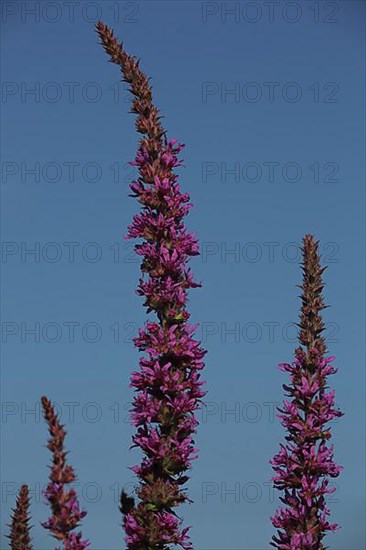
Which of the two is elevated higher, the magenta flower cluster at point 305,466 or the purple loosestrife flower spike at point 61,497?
the magenta flower cluster at point 305,466

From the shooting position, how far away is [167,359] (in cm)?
1491

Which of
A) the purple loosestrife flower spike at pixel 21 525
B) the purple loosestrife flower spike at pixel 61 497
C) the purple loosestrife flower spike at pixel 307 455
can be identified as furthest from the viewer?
the purple loosestrife flower spike at pixel 307 455

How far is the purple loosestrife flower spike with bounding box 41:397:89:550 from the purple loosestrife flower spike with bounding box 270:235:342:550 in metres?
11.6

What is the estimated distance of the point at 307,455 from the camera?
19359mm

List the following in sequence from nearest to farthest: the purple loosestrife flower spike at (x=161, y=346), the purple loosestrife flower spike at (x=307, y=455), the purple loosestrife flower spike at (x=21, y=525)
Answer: the purple loosestrife flower spike at (x=21, y=525), the purple loosestrife flower spike at (x=161, y=346), the purple loosestrife flower spike at (x=307, y=455)

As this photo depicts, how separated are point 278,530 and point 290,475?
1118 mm

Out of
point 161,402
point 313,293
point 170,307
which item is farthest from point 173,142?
point 313,293

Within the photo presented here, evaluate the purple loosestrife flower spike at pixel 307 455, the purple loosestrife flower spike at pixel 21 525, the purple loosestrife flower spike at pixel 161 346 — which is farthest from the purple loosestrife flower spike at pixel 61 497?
the purple loosestrife flower spike at pixel 307 455

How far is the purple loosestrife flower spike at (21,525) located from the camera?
381 inches

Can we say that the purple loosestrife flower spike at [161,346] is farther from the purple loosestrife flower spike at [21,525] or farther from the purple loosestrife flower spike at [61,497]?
the purple loosestrife flower spike at [61,497]

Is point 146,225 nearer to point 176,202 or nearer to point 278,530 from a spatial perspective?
point 176,202

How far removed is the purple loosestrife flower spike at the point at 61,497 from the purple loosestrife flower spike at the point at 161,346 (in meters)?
4.83

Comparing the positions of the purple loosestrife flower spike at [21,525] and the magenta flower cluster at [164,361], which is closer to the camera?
the purple loosestrife flower spike at [21,525]

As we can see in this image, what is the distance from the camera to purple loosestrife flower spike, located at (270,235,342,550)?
62.5 feet
